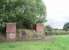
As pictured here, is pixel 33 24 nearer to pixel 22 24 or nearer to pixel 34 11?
pixel 22 24

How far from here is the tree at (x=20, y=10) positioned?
20728 mm

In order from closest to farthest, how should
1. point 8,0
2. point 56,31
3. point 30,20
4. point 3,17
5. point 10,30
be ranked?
point 8,0, point 3,17, point 10,30, point 30,20, point 56,31

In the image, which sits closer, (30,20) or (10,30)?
(10,30)

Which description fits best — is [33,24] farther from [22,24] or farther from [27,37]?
[27,37]

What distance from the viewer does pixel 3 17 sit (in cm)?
2150

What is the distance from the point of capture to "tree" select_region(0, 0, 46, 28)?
20728 millimetres

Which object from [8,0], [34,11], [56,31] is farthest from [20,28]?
[56,31]

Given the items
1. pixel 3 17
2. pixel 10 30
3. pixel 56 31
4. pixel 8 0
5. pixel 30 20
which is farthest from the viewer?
pixel 56 31

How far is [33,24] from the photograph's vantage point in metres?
26.0

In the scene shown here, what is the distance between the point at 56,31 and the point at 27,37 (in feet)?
47.5

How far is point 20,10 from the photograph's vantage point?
21922 millimetres

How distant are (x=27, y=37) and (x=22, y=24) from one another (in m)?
3.04

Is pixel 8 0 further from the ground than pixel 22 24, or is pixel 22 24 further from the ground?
pixel 8 0

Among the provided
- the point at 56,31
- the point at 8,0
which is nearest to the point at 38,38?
the point at 8,0
